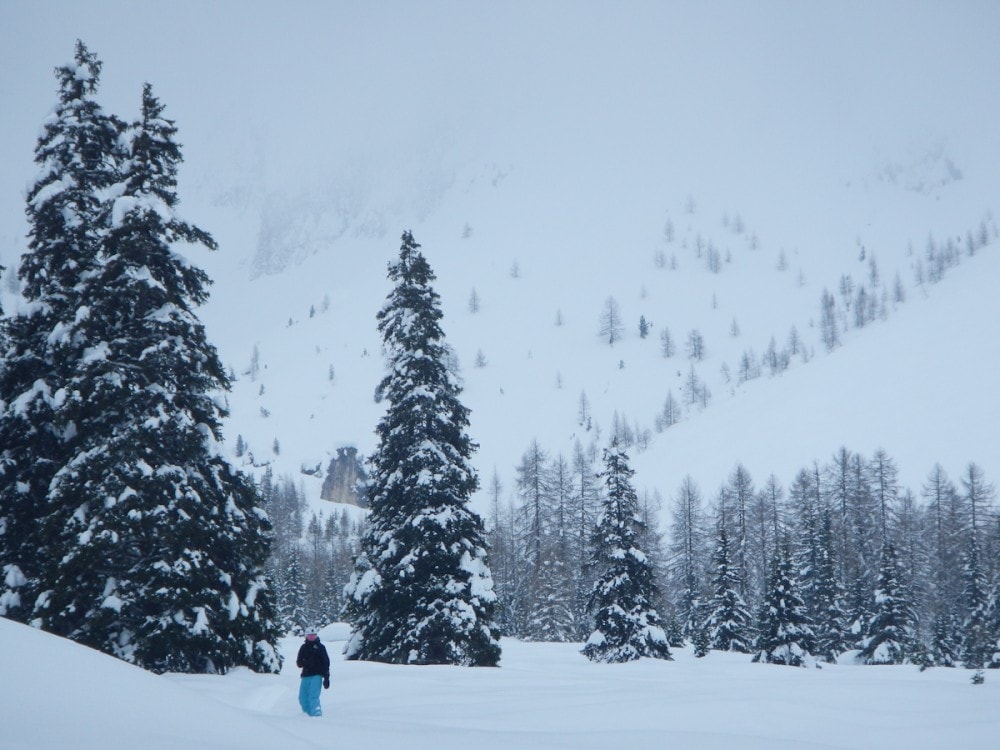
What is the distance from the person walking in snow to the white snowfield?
1.23ft

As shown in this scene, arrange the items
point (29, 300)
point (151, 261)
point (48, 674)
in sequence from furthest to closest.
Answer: point (29, 300)
point (151, 261)
point (48, 674)

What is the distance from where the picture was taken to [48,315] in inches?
626

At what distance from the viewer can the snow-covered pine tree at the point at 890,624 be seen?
3606 centimetres

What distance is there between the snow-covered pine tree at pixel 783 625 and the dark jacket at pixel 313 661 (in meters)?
26.9

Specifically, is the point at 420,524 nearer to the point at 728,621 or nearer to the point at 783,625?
the point at 783,625

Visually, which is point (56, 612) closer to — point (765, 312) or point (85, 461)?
point (85, 461)

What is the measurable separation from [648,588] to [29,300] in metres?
→ 23.7

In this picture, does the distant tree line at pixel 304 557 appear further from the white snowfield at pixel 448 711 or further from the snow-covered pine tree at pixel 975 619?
the snow-covered pine tree at pixel 975 619

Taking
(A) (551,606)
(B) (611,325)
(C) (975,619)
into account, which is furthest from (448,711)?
(B) (611,325)

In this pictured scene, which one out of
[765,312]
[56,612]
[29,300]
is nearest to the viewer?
[56,612]

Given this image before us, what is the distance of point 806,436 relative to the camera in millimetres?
84125

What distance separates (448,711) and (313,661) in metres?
2.18

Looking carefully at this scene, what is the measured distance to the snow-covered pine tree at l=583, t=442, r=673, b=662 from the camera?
28.2 m

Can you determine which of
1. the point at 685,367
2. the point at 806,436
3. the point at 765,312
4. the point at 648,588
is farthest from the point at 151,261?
the point at 765,312
